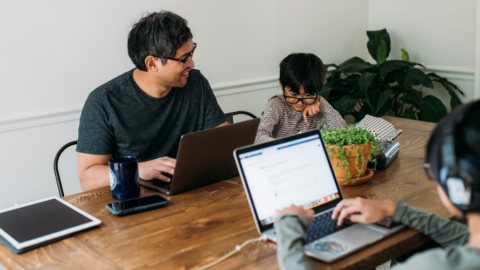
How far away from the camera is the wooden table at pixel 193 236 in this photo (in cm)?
99

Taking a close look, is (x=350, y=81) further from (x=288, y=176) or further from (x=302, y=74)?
(x=288, y=176)

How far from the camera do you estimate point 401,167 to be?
1.57 meters

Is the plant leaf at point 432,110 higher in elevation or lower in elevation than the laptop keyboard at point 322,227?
lower

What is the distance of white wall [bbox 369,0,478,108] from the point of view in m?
3.04

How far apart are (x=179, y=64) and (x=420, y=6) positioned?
2.28 meters

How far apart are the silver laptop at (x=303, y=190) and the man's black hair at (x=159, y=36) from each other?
890 mm

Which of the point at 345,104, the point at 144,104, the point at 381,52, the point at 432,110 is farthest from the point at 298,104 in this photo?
the point at 381,52

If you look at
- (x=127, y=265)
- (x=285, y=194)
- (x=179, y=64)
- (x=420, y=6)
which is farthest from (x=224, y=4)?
(x=127, y=265)

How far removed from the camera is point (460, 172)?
70cm

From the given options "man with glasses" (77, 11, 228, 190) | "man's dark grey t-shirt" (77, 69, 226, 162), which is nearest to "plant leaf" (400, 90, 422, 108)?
"man's dark grey t-shirt" (77, 69, 226, 162)

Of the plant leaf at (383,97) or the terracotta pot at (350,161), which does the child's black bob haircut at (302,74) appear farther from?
the plant leaf at (383,97)

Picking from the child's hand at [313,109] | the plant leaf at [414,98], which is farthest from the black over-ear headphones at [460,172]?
the plant leaf at [414,98]

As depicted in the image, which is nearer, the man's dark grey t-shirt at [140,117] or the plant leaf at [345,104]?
the man's dark grey t-shirt at [140,117]

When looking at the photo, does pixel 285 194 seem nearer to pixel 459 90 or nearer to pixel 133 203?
pixel 133 203
